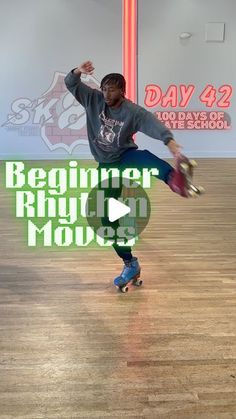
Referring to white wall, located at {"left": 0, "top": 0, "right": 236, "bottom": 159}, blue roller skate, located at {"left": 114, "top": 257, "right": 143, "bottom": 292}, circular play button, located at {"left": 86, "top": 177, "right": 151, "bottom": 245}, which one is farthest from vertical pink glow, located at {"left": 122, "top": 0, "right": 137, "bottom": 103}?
blue roller skate, located at {"left": 114, "top": 257, "right": 143, "bottom": 292}

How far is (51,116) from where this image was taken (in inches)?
372

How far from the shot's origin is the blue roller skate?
315 cm

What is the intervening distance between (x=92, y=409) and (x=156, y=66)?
27.0ft

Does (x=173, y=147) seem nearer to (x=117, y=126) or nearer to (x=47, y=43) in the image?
(x=117, y=126)

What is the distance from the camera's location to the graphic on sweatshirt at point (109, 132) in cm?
280

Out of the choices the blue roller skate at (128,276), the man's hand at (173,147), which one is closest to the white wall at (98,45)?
the blue roller skate at (128,276)

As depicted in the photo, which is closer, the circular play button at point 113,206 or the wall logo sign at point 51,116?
the circular play button at point 113,206

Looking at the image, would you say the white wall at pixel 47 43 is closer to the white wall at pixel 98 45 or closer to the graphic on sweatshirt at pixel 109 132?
the white wall at pixel 98 45

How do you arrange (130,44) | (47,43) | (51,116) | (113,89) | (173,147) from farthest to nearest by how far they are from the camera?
(51,116) → (130,44) → (47,43) → (113,89) → (173,147)

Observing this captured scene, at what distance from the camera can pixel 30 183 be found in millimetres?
7156

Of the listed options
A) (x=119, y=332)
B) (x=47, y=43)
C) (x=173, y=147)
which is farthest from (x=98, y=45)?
(x=119, y=332)

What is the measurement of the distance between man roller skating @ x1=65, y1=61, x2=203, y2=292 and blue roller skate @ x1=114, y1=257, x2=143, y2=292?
497 millimetres

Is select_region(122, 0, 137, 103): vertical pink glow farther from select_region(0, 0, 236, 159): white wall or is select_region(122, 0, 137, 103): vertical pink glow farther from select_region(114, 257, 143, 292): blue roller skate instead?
select_region(114, 257, 143, 292): blue roller skate

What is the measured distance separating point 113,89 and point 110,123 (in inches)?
7.3
